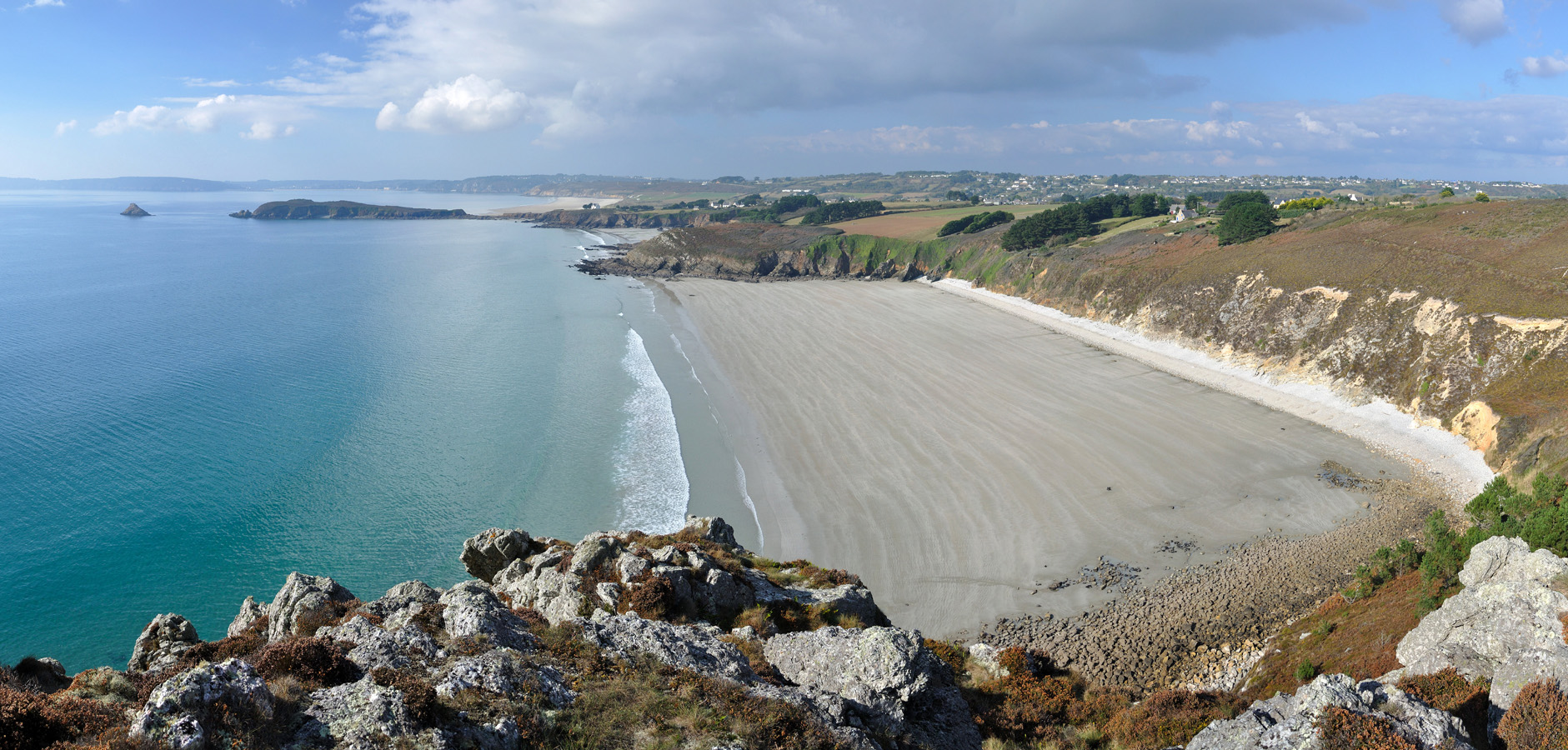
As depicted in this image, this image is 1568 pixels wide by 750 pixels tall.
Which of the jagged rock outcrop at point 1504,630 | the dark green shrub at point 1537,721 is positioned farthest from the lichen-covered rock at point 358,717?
the jagged rock outcrop at point 1504,630

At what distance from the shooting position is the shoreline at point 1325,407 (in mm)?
27875

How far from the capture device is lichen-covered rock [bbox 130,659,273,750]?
605 centimetres

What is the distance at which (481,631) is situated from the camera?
996cm

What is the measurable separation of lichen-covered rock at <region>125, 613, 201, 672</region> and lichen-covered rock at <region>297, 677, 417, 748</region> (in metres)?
5.84

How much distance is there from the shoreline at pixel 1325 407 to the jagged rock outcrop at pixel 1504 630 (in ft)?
55.5

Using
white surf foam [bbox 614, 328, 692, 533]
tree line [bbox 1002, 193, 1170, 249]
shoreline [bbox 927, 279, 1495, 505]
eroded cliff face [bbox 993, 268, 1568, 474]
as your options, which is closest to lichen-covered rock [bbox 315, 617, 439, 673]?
white surf foam [bbox 614, 328, 692, 533]

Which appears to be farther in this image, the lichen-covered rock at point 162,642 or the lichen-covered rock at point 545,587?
the lichen-covered rock at point 545,587

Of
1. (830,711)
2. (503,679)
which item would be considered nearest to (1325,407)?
(830,711)

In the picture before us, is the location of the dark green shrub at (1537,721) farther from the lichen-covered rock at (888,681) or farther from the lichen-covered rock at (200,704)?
the lichen-covered rock at (200,704)

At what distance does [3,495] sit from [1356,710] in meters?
41.5

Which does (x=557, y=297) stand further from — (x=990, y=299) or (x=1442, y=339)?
(x=1442, y=339)

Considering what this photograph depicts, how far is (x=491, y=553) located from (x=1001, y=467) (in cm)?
2154

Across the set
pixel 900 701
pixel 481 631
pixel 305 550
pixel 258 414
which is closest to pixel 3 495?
pixel 258 414

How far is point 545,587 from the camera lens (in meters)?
14.0
